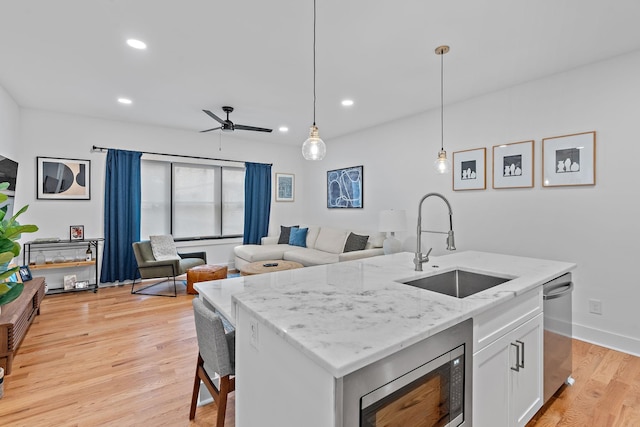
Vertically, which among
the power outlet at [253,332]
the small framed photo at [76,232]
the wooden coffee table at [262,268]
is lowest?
the wooden coffee table at [262,268]

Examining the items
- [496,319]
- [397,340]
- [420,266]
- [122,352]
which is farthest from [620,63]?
[122,352]

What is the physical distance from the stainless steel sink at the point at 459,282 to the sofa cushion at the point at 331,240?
3.31 meters

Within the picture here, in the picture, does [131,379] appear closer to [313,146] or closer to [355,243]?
[313,146]

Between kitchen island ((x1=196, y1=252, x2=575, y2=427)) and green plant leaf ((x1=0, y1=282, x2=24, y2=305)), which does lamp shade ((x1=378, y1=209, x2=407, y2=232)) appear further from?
green plant leaf ((x1=0, y1=282, x2=24, y2=305))

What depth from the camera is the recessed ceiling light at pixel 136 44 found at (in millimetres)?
2594

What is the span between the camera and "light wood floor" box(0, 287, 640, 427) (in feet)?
6.46

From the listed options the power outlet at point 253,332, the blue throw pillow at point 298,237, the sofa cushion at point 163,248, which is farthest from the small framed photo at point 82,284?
the power outlet at point 253,332

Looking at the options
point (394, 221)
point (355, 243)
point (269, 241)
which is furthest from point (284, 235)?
point (394, 221)

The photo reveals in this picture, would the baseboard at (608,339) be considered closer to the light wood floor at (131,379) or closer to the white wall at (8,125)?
the light wood floor at (131,379)

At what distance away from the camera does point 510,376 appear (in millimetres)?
1577

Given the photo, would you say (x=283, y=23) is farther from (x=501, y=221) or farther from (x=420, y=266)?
(x=501, y=221)

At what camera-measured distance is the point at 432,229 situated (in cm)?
438

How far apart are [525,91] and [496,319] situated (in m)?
3.01

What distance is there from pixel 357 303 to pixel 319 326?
300 mm
